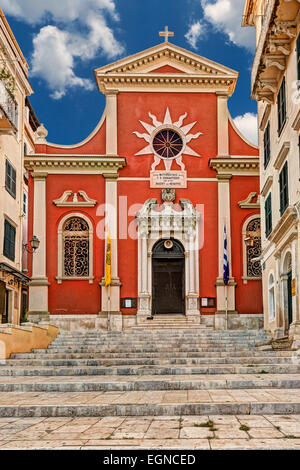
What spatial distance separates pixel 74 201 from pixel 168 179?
415cm

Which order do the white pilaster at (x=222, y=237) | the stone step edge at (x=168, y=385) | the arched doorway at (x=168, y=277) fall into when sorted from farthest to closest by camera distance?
the arched doorway at (x=168, y=277), the white pilaster at (x=222, y=237), the stone step edge at (x=168, y=385)

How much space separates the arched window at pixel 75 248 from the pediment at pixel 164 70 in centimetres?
617

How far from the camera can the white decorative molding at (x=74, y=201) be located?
26.1m

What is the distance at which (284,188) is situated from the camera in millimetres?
17734

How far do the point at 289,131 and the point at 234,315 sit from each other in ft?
34.5

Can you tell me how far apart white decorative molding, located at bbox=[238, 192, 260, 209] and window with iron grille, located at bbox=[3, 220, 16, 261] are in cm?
957

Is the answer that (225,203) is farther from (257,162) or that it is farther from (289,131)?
(289,131)

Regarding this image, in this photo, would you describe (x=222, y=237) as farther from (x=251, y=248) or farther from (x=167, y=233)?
(x=167, y=233)

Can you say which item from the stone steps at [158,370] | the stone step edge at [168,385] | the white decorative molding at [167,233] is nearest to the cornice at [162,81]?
the white decorative molding at [167,233]

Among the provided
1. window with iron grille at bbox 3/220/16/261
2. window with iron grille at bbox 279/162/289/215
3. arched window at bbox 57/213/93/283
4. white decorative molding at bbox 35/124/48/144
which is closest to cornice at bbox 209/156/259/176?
arched window at bbox 57/213/93/283

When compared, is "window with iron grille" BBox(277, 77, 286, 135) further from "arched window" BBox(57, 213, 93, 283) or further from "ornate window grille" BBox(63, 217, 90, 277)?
"ornate window grille" BBox(63, 217, 90, 277)

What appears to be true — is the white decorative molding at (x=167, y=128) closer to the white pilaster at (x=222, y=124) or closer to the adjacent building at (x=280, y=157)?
the white pilaster at (x=222, y=124)

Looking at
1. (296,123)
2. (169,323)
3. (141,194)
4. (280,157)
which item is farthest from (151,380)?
(141,194)
